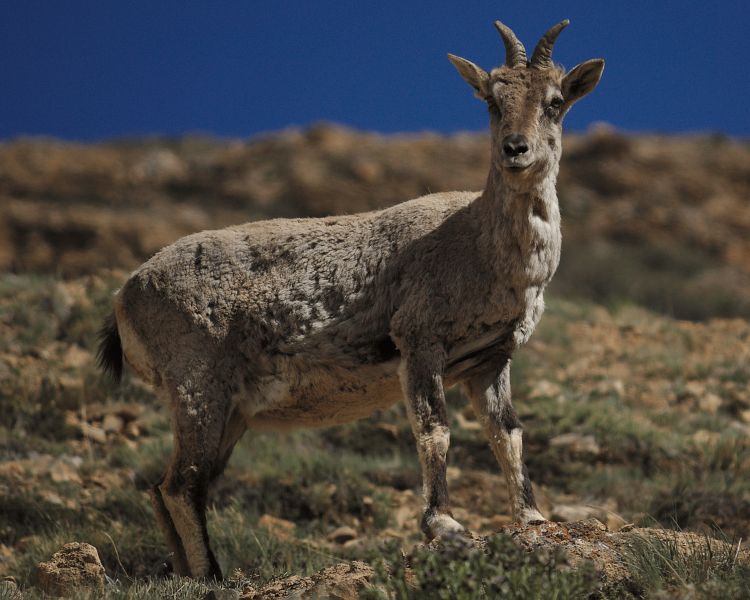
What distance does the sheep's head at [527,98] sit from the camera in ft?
14.5

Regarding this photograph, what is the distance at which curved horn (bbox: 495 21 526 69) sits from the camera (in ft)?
16.3

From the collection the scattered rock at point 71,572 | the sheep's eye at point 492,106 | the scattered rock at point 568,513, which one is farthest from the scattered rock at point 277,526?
the sheep's eye at point 492,106

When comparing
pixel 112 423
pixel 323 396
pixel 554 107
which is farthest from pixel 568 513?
pixel 112 423

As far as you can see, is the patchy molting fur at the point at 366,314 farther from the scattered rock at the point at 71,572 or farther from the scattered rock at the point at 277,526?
the scattered rock at the point at 277,526

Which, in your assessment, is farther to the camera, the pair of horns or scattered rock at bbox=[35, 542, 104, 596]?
the pair of horns

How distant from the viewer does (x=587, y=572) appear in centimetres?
312

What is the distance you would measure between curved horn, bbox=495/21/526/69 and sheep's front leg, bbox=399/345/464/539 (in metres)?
2.04

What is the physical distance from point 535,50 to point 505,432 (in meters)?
2.61

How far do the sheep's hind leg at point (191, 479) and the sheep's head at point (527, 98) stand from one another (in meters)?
2.61

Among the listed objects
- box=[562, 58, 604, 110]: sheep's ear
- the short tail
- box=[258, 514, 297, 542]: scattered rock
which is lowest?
box=[258, 514, 297, 542]: scattered rock

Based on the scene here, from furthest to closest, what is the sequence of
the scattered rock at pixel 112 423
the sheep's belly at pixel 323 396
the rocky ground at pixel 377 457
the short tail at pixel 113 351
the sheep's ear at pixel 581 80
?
1. the scattered rock at pixel 112 423
2. the short tail at pixel 113 351
3. the rocky ground at pixel 377 457
4. the sheep's belly at pixel 323 396
5. the sheep's ear at pixel 581 80

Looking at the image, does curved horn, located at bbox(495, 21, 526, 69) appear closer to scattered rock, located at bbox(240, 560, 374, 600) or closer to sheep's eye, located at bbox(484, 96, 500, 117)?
sheep's eye, located at bbox(484, 96, 500, 117)

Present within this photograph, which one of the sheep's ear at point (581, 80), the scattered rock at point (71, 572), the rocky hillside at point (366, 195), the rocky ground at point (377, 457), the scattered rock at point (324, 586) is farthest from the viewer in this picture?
the rocky hillside at point (366, 195)

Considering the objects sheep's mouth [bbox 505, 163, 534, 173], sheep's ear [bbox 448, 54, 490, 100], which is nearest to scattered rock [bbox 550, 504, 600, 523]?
sheep's mouth [bbox 505, 163, 534, 173]
